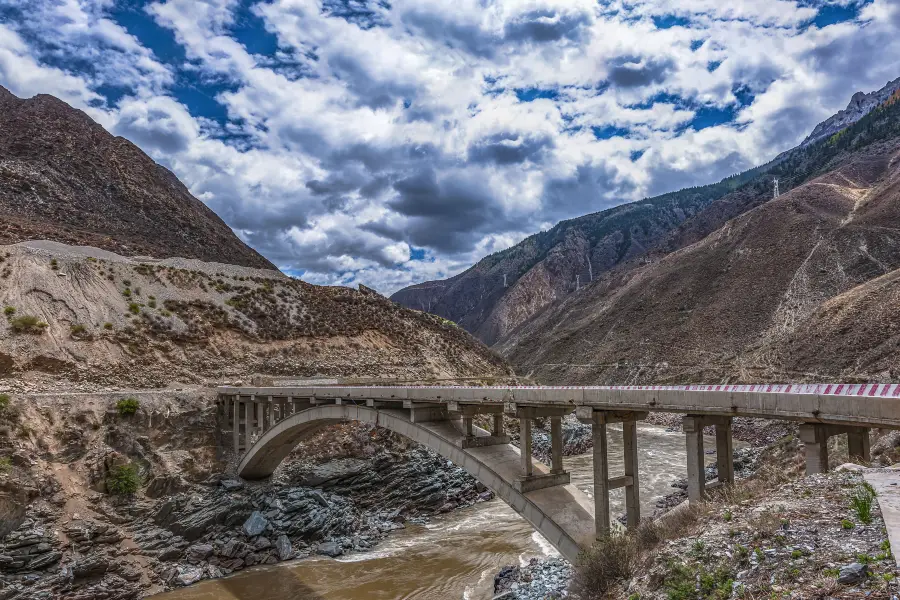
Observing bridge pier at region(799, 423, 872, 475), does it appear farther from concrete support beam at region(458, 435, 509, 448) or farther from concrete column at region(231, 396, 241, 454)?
concrete column at region(231, 396, 241, 454)

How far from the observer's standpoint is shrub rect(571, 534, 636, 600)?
7343 millimetres

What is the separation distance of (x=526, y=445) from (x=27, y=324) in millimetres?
25167

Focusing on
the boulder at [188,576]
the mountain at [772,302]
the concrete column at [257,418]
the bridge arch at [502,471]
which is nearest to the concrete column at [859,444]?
the bridge arch at [502,471]

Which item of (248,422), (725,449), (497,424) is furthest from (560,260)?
(725,449)

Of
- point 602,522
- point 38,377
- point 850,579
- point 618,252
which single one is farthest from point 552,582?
point 618,252

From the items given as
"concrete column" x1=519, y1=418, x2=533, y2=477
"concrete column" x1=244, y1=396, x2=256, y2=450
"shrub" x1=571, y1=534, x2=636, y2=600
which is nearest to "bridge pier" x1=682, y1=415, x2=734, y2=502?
"shrub" x1=571, y1=534, x2=636, y2=600

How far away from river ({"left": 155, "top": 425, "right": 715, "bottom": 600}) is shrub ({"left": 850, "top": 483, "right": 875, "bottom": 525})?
11.4 meters

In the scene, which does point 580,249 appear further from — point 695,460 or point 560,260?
point 695,460

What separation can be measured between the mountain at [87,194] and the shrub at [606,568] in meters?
A: 42.2

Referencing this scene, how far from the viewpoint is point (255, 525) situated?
19719mm

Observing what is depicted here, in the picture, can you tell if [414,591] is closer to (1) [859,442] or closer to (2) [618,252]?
(1) [859,442]

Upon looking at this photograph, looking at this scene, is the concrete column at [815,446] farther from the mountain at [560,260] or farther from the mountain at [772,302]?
the mountain at [560,260]

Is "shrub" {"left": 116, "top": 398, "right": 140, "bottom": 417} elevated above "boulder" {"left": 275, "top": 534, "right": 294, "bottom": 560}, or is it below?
above

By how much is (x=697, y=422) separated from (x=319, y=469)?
20063mm
